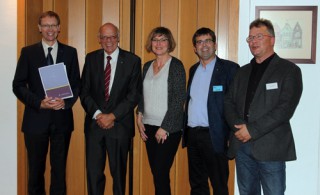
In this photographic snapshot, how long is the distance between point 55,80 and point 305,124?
217cm

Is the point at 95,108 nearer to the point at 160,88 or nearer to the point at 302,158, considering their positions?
the point at 160,88

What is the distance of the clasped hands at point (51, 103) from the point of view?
9.49 ft

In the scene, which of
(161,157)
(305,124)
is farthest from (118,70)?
(305,124)

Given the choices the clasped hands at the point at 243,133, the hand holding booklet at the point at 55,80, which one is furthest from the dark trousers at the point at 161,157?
the hand holding booklet at the point at 55,80

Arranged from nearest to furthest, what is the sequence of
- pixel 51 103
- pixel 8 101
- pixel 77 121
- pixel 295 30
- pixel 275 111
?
pixel 275 111 < pixel 51 103 < pixel 295 30 < pixel 8 101 < pixel 77 121

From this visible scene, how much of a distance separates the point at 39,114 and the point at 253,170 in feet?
5.67

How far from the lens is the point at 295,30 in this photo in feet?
10.4

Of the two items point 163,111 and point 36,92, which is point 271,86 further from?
point 36,92

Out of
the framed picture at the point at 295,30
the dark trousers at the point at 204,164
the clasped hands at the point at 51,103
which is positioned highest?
the framed picture at the point at 295,30

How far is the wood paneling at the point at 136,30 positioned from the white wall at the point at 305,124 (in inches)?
8.3

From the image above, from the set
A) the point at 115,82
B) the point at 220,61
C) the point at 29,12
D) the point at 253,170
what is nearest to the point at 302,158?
the point at 253,170

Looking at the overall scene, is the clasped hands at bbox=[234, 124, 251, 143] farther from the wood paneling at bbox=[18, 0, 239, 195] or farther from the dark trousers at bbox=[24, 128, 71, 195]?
the dark trousers at bbox=[24, 128, 71, 195]

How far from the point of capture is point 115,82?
2982 mm

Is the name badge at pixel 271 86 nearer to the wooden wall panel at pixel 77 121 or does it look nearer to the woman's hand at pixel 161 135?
the woman's hand at pixel 161 135
